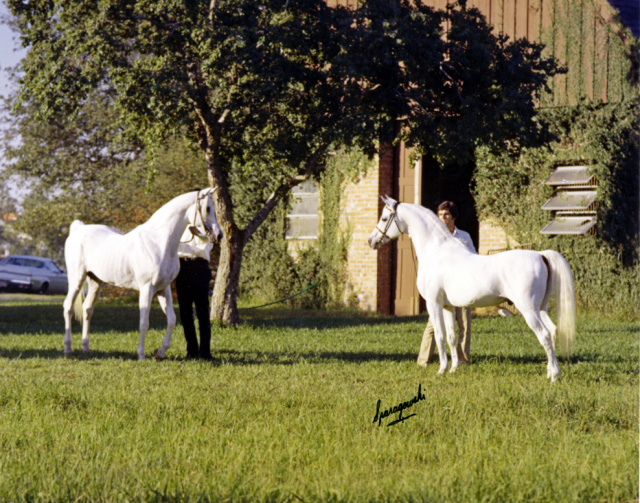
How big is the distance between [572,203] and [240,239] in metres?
7.37

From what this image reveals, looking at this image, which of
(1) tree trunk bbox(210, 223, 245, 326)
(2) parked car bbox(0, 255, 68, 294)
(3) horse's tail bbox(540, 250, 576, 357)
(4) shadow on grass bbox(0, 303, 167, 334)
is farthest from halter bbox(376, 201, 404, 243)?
(2) parked car bbox(0, 255, 68, 294)

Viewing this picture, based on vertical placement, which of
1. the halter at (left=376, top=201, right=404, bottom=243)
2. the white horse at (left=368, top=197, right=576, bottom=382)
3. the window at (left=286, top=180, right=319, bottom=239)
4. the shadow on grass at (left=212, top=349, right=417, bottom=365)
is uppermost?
the window at (left=286, top=180, right=319, bottom=239)

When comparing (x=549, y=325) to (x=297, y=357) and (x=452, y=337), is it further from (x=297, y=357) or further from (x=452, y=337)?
(x=297, y=357)

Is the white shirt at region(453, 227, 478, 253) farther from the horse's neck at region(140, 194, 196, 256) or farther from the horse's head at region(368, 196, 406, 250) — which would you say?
the horse's neck at region(140, 194, 196, 256)

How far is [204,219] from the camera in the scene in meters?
9.90

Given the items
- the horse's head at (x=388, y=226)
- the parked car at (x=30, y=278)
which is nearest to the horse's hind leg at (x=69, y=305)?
the horse's head at (x=388, y=226)

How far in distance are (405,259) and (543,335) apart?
11716mm

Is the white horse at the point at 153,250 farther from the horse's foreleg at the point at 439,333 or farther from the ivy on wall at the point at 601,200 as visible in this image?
the ivy on wall at the point at 601,200

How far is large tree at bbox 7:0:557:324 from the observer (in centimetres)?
1207

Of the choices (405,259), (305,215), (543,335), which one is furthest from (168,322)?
(305,215)

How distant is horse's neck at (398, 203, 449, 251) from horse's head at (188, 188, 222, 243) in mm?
2320

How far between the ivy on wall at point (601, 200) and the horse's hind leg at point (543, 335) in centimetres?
897

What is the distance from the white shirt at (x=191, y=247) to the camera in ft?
33.9

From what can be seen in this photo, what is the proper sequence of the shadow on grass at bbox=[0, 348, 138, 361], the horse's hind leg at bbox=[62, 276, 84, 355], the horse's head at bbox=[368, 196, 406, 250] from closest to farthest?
the horse's head at bbox=[368, 196, 406, 250] < the shadow on grass at bbox=[0, 348, 138, 361] < the horse's hind leg at bbox=[62, 276, 84, 355]
